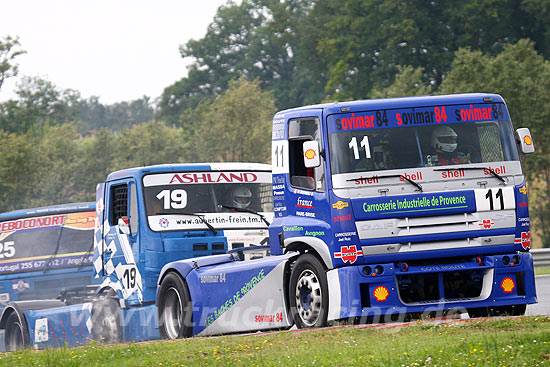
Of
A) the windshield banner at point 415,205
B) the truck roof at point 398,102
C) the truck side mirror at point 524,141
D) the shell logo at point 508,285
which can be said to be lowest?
the shell logo at point 508,285

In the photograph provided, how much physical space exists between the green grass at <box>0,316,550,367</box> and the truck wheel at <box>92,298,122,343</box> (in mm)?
3101

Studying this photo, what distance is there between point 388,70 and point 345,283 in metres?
44.1

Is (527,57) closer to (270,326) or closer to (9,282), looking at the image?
(9,282)

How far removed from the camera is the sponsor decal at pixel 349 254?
10.8 metres

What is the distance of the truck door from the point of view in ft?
46.0

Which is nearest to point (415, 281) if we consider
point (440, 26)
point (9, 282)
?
point (9, 282)

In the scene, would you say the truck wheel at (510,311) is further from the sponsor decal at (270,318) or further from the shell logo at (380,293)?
the sponsor decal at (270,318)

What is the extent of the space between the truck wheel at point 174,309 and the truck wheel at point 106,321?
115 centimetres

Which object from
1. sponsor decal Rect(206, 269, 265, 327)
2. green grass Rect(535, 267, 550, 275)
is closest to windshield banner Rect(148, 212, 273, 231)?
sponsor decal Rect(206, 269, 265, 327)

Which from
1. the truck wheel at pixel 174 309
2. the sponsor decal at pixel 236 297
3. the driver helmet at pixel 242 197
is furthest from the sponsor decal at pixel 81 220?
the sponsor decal at pixel 236 297

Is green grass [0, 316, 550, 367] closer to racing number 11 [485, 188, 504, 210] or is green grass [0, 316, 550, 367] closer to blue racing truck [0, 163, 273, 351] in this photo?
racing number 11 [485, 188, 504, 210]

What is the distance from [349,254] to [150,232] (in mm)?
3828

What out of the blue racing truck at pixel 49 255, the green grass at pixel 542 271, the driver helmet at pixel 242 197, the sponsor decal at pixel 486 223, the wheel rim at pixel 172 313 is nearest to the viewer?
the sponsor decal at pixel 486 223

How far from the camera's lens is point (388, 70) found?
54000 mm
